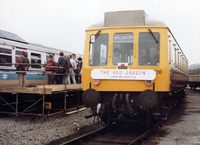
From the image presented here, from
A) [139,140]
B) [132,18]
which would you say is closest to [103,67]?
[132,18]

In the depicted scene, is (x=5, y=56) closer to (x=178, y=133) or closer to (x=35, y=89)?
(x=35, y=89)

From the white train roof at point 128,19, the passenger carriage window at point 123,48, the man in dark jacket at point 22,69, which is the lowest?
the man in dark jacket at point 22,69

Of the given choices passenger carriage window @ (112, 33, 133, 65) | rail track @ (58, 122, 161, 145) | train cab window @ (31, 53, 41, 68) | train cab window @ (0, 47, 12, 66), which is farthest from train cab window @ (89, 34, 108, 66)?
train cab window @ (31, 53, 41, 68)

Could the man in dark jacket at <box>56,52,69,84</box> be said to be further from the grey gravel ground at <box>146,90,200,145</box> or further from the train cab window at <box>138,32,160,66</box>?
the grey gravel ground at <box>146,90,200,145</box>

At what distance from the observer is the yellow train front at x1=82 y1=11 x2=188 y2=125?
277 inches

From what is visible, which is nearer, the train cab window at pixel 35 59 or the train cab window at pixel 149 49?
the train cab window at pixel 149 49

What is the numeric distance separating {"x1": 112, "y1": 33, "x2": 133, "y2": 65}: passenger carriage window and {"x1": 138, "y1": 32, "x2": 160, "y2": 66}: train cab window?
262 mm

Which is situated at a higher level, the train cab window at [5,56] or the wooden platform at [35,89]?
the train cab window at [5,56]

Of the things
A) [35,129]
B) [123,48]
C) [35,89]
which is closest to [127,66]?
[123,48]

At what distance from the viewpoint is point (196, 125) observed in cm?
888

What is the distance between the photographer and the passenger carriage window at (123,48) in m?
7.27

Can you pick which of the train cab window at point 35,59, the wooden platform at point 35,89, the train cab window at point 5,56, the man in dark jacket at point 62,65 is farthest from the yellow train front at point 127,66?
the train cab window at point 35,59

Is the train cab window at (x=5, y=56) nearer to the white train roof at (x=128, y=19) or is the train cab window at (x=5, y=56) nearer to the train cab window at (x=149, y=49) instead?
the white train roof at (x=128, y=19)

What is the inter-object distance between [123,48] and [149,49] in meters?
0.69
